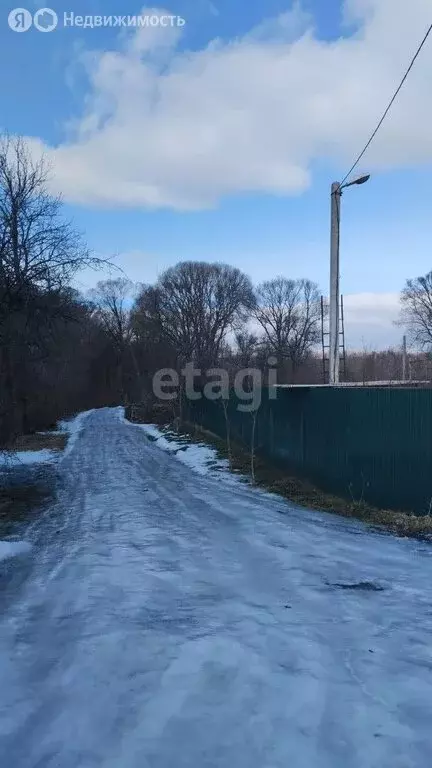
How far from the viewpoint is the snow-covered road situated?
304cm

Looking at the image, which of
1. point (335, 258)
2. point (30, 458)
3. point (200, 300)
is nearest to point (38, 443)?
point (30, 458)

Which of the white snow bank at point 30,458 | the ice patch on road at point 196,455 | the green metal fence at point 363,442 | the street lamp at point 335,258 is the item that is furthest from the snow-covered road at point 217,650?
the white snow bank at point 30,458

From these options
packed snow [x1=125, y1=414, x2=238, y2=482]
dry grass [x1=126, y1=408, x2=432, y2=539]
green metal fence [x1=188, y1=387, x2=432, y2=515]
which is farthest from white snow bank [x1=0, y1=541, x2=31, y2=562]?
packed snow [x1=125, y1=414, x2=238, y2=482]

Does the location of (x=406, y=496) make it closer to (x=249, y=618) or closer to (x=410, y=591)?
(x=410, y=591)

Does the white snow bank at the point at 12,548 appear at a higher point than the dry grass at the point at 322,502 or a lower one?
lower

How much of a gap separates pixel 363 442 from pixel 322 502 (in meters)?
1.33

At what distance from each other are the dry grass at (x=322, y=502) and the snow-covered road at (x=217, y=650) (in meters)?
0.55

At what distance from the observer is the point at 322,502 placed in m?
10.2

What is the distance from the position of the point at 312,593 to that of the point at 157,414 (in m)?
32.9

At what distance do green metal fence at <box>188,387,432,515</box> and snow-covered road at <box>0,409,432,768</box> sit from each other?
3.64ft

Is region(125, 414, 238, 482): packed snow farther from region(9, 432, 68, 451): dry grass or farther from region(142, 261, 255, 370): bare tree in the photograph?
region(142, 261, 255, 370): bare tree

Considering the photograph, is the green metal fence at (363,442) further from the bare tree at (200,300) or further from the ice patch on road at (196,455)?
the bare tree at (200,300)

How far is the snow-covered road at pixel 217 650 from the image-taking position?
120 inches

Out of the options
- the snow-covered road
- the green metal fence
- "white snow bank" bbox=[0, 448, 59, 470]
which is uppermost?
the green metal fence
